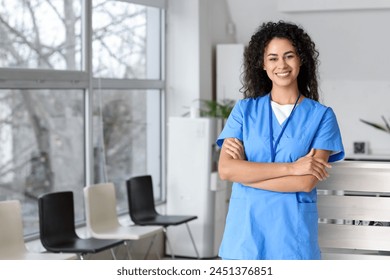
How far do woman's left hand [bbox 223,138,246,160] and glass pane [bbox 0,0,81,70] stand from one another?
3.05 metres

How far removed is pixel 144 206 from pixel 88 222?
2.94 feet

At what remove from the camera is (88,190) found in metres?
5.33

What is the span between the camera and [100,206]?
5.48m

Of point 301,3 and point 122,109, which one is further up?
point 301,3

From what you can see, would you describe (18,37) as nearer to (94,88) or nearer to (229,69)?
(94,88)

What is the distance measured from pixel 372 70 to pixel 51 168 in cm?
367

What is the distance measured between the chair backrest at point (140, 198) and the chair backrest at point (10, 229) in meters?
1.55

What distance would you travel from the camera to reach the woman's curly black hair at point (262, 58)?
2156mm

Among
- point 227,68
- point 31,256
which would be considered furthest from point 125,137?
point 31,256

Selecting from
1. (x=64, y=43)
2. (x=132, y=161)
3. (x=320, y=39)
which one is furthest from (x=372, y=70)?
(x=64, y=43)

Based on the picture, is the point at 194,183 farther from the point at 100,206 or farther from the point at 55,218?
the point at 55,218

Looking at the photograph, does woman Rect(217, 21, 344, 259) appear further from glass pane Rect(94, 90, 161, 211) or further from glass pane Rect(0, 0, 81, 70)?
glass pane Rect(94, 90, 161, 211)

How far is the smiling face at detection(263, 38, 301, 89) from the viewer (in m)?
2.12

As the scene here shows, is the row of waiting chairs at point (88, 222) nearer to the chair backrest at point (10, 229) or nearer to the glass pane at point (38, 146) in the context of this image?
the chair backrest at point (10, 229)
